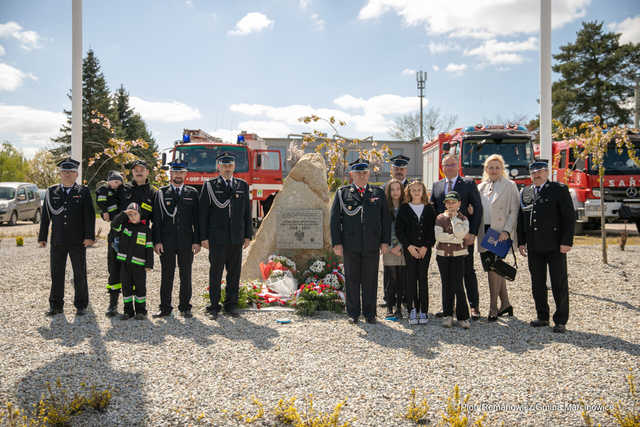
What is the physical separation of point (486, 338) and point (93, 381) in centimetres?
359

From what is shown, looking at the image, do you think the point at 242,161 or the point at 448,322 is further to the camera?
the point at 242,161

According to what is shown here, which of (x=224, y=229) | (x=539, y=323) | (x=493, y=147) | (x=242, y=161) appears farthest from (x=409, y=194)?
(x=242, y=161)

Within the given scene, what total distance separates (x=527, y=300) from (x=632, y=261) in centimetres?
391

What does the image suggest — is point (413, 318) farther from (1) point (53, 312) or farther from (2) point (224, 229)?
(1) point (53, 312)

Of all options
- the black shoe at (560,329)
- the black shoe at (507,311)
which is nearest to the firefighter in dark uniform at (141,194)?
the black shoe at (507,311)

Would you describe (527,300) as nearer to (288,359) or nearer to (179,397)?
(288,359)

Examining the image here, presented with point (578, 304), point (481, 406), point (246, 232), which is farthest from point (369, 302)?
point (578, 304)

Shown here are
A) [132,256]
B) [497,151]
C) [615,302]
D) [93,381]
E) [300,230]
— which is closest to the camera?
[93,381]

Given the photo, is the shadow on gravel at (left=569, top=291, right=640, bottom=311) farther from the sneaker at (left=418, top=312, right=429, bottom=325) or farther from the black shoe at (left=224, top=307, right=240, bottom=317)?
the black shoe at (left=224, top=307, right=240, bottom=317)

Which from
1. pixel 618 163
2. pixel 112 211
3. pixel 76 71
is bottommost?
pixel 112 211

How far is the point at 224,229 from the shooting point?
5.52 m

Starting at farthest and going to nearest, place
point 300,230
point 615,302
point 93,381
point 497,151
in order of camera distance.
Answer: point 497,151 → point 300,230 → point 615,302 → point 93,381

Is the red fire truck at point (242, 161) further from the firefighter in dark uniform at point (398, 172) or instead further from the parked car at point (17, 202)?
the parked car at point (17, 202)

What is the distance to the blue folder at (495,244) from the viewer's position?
5055 mm
